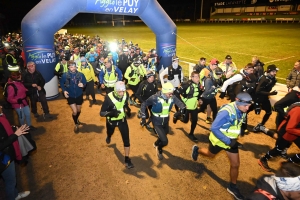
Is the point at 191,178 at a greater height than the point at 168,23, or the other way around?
the point at 168,23

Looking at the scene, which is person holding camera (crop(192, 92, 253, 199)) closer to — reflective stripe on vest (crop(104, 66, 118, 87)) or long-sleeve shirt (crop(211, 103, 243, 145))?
long-sleeve shirt (crop(211, 103, 243, 145))

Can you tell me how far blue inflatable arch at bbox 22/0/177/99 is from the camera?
8.43 meters

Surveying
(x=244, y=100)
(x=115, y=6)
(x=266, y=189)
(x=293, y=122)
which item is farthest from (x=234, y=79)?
(x=115, y=6)

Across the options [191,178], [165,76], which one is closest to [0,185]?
[191,178]

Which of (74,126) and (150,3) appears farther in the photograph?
(150,3)

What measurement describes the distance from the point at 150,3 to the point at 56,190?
894 centimetres

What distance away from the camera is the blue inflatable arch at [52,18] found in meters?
8.43

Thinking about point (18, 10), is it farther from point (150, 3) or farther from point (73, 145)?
point (73, 145)

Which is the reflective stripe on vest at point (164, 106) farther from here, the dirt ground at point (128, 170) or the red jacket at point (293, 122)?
the red jacket at point (293, 122)

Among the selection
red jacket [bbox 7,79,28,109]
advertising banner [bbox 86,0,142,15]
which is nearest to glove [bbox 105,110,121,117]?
red jacket [bbox 7,79,28,109]

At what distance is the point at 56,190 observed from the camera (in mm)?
4527

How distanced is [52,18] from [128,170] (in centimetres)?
699

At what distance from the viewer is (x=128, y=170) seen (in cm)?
517

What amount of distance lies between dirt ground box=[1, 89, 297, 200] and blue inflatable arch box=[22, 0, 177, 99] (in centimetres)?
332
